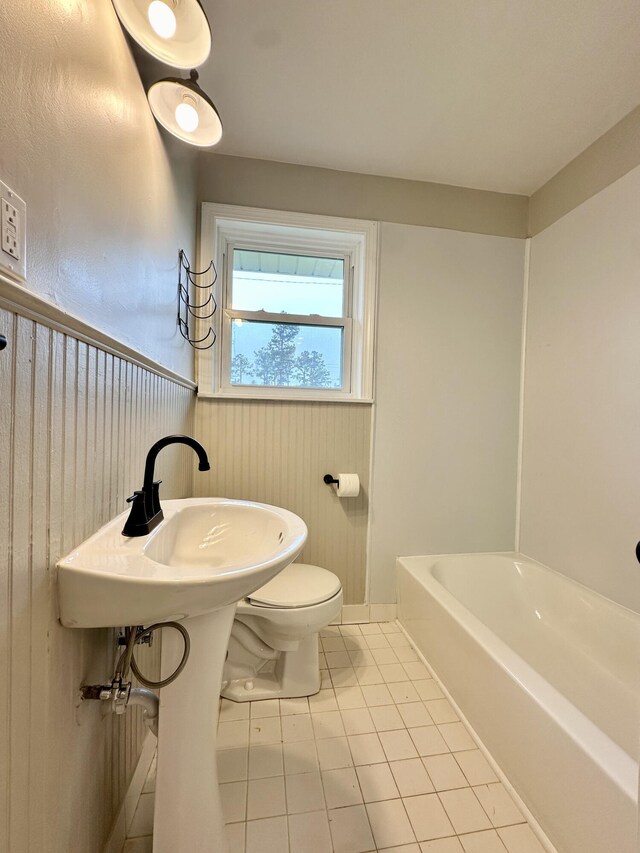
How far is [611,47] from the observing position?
4.12 ft

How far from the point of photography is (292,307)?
1.97 meters

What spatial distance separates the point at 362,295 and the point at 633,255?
1.14 metres

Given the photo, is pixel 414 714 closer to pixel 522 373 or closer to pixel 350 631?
pixel 350 631

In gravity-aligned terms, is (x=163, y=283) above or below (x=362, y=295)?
below

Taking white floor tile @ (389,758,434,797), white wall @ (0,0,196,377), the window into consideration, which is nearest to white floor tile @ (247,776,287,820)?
white floor tile @ (389,758,434,797)

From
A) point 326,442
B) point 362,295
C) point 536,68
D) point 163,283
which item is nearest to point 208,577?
point 163,283

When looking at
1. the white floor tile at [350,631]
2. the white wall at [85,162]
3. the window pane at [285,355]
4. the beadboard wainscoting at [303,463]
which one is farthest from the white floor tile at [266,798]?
the window pane at [285,355]

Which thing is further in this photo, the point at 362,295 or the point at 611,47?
the point at 362,295

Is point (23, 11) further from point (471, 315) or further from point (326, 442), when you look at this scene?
point (471, 315)

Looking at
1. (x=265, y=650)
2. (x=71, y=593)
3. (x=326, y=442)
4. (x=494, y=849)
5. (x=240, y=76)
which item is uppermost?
(x=240, y=76)

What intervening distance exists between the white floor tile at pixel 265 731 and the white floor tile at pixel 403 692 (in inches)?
18.3

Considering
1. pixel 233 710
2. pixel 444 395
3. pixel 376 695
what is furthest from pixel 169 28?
pixel 376 695

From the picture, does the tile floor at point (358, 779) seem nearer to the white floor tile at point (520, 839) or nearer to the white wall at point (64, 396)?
the white floor tile at point (520, 839)

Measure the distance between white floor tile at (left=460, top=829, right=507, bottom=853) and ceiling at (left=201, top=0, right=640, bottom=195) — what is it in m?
2.42
